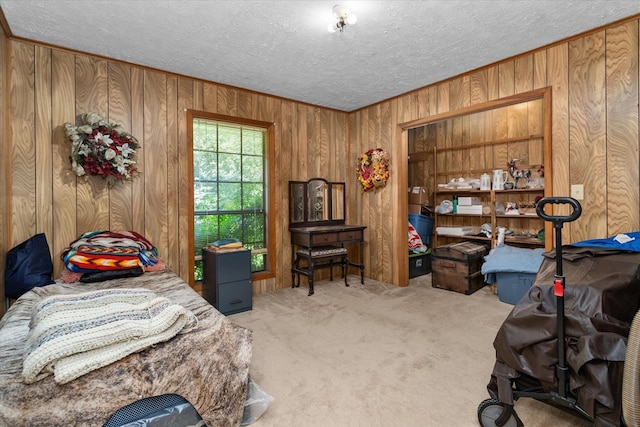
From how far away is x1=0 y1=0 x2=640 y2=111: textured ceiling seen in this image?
2.28 meters

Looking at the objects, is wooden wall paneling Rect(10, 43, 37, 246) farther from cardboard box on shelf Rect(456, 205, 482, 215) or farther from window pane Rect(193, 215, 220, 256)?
cardboard box on shelf Rect(456, 205, 482, 215)

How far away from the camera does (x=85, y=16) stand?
7.77ft

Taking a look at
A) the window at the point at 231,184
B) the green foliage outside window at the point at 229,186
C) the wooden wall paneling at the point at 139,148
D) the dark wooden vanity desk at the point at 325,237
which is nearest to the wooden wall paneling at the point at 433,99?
the dark wooden vanity desk at the point at 325,237

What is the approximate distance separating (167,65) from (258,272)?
2.54 meters

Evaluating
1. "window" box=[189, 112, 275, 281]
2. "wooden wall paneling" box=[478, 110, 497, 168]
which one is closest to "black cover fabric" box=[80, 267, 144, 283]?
"window" box=[189, 112, 275, 281]

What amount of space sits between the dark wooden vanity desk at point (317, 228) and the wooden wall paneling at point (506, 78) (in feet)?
7.37

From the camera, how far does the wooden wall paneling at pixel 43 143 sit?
109 inches

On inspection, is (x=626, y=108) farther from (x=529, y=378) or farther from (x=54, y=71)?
(x=54, y=71)

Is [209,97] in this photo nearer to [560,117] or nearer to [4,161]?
[4,161]

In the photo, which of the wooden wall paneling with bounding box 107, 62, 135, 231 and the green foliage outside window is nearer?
the wooden wall paneling with bounding box 107, 62, 135, 231

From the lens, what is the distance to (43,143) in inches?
110

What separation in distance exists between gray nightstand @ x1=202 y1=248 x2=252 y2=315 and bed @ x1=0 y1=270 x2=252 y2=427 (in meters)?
1.38

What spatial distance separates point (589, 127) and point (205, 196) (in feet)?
12.4

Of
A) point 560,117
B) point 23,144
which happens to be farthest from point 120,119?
point 560,117
